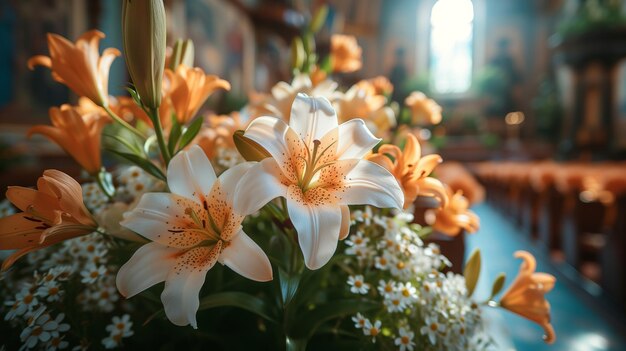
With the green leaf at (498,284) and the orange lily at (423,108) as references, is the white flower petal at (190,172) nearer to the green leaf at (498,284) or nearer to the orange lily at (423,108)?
the green leaf at (498,284)

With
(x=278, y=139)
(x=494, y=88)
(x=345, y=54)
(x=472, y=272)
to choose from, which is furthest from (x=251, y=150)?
(x=494, y=88)

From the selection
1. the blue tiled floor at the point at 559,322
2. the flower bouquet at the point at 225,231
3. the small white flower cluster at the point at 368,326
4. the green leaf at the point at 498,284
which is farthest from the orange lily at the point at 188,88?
the blue tiled floor at the point at 559,322

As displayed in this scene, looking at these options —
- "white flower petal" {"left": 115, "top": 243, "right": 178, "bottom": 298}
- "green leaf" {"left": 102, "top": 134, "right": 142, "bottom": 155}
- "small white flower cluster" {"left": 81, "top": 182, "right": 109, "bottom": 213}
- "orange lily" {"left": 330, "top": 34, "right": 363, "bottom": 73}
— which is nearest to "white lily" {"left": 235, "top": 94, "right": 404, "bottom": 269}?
"white flower petal" {"left": 115, "top": 243, "right": 178, "bottom": 298}

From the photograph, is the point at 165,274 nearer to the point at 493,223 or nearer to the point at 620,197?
the point at 620,197

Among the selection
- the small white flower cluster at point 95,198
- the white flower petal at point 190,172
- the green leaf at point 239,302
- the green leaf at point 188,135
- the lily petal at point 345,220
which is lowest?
the green leaf at point 239,302

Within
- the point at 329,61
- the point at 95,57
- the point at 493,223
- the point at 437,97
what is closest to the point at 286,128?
the point at 95,57

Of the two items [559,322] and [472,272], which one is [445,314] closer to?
[472,272]

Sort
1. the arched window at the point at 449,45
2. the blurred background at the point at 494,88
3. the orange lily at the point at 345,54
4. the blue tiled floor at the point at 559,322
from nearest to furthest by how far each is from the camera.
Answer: the orange lily at the point at 345,54 → the blue tiled floor at the point at 559,322 → the blurred background at the point at 494,88 → the arched window at the point at 449,45
